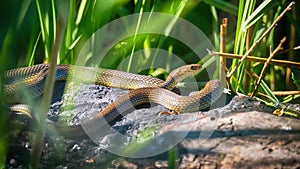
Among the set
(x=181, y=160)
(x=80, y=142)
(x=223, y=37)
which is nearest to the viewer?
(x=181, y=160)

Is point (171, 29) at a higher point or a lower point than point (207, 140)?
higher

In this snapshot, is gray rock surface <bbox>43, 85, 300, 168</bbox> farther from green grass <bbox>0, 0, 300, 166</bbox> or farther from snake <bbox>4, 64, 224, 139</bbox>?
green grass <bbox>0, 0, 300, 166</bbox>

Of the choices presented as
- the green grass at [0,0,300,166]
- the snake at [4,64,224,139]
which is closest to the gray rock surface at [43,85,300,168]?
the snake at [4,64,224,139]

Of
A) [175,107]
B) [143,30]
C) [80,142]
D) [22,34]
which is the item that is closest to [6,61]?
[22,34]

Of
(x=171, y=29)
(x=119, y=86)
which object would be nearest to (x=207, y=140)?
(x=119, y=86)

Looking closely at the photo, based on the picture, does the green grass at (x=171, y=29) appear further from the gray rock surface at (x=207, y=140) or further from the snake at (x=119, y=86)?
the gray rock surface at (x=207, y=140)

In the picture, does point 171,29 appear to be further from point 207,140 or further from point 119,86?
point 207,140

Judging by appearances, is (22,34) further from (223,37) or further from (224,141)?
(223,37)

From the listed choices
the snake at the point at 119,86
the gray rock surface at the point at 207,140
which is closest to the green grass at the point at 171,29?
the snake at the point at 119,86
